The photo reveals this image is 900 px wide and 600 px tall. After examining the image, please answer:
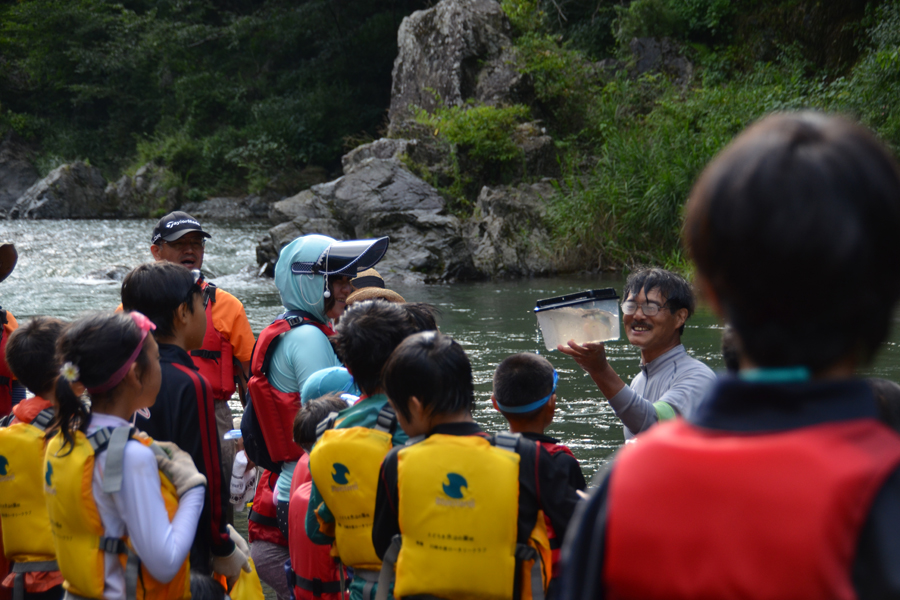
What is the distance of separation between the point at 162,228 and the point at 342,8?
93.9 feet

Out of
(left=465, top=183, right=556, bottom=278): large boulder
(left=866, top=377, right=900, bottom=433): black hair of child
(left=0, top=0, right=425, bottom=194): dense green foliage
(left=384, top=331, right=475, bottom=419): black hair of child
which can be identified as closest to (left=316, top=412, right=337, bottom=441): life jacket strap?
(left=384, top=331, right=475, bottom=419): black hair of child

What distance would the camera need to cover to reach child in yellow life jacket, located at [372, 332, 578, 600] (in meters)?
1.92

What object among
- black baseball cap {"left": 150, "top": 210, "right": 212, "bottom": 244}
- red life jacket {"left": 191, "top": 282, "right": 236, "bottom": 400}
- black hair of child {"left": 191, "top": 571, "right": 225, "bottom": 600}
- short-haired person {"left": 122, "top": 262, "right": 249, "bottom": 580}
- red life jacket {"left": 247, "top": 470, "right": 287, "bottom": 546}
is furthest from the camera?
black baseball cap {"left": 150, "top": 210, "right": 212, "bottom": 244}

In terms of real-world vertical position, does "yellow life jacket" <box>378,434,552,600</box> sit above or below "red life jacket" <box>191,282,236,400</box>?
above

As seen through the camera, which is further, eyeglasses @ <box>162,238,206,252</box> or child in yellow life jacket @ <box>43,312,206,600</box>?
eyeglasses @ <box>162,238,206,252</box>

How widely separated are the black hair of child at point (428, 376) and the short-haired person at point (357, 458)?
28 cm

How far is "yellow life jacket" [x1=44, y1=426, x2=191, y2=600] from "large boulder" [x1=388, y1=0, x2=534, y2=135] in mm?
16778

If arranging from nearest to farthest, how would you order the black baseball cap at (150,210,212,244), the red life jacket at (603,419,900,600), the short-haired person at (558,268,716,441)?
the red life jacket at (603,419,900,600) < the short-haired person at (558,268,716,441) < the black baseball cap at (150,210,212,244)

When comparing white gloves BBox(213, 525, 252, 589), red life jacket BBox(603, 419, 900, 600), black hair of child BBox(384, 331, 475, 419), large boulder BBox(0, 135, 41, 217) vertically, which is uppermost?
red life jacket BBox(603, 419, 900, 600)

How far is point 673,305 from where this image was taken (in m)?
2.99

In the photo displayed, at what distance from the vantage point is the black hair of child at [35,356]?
8.54 feet

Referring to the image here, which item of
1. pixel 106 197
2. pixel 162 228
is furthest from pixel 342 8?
pixel 162 228

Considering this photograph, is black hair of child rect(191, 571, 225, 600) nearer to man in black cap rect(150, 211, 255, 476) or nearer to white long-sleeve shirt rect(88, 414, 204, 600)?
white long-sleeve shirt rect(88, 414, 204, 600)

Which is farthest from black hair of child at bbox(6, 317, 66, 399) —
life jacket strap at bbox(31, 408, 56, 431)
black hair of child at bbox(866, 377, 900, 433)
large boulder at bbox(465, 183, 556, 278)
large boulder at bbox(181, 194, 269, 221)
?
large boulder at bbox(181, 194, 269, 221)
